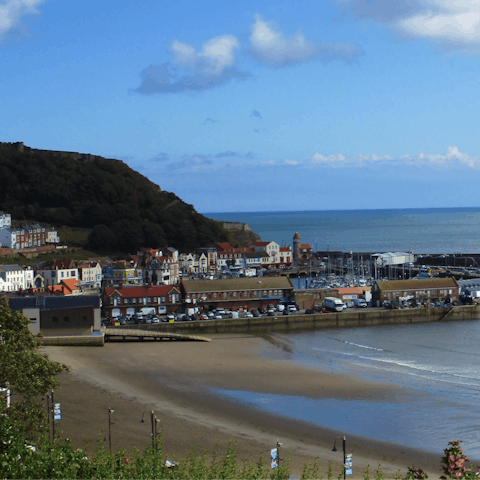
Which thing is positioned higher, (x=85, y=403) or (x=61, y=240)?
(x=61, y=240)

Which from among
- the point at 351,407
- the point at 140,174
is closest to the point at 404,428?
the point at 351,407

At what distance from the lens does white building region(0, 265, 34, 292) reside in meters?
46.7

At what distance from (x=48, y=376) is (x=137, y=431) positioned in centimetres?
431

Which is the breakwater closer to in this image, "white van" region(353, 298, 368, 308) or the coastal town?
the coastal town

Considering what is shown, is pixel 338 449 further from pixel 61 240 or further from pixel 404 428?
pixel 61 240

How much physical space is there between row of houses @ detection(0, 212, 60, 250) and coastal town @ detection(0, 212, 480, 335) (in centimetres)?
14

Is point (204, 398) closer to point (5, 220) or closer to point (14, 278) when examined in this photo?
point (14, 278)

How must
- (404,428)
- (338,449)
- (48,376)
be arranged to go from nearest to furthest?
(48,376) → (338,449) → (404,428)

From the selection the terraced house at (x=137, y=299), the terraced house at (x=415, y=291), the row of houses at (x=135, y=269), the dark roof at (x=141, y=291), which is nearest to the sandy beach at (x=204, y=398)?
the terraced house at (x=137, y=299)

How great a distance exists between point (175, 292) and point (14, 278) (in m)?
14.1

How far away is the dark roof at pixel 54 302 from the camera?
101 feet

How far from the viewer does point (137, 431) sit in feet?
53.4

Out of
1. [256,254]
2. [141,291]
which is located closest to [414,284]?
[141,291]

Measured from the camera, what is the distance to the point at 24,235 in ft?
221
